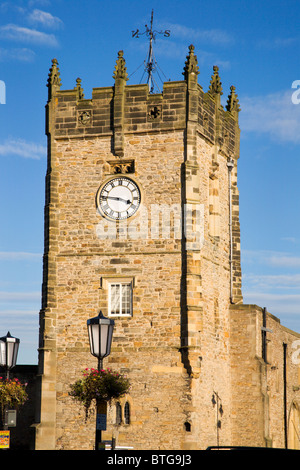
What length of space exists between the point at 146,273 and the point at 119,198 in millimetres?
3138

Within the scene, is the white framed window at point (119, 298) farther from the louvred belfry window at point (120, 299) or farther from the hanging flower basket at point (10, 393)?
the hanging flower basket at point (10, 393)

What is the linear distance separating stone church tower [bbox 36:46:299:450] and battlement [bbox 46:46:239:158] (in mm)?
40

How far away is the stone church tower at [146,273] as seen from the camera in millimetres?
30688

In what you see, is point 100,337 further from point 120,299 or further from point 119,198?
point 119,198

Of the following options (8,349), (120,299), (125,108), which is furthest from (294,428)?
(8,349)

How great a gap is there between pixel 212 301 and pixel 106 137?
7533 mm

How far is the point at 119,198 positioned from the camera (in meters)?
32.6

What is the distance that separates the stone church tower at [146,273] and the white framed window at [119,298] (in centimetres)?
4

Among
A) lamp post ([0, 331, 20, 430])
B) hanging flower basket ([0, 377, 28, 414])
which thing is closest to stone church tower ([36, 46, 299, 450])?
hanging flower basket ([0, 377, 28, 414])

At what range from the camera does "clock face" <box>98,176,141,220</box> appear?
3241 centimetres

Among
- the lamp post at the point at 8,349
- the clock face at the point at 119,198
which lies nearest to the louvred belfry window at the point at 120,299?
the clock face at the point at 119,198

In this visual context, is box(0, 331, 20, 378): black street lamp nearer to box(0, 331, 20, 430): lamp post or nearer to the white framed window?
box(0, 331, 20, 430): lamp post

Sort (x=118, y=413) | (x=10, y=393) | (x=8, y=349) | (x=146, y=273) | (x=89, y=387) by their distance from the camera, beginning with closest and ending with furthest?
(x=8, y=349) < (x=10, y=393) < (x=89, y=387) < (x=118, y=413) < (x=146, y=273)

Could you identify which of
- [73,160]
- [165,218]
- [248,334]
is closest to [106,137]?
[73,160]
